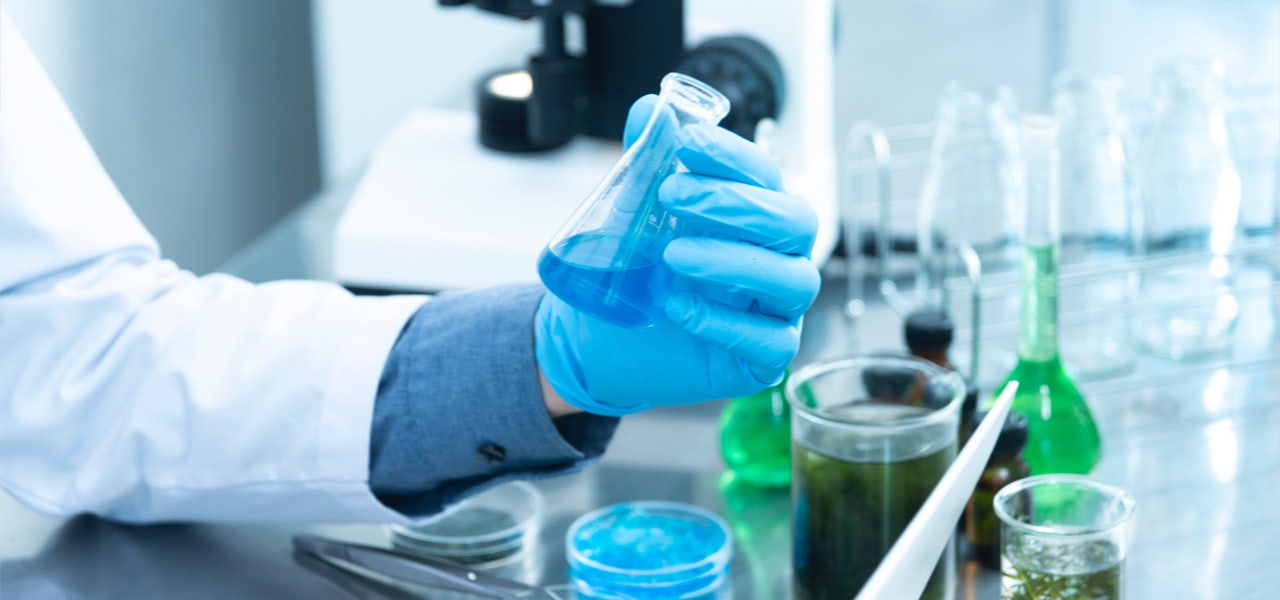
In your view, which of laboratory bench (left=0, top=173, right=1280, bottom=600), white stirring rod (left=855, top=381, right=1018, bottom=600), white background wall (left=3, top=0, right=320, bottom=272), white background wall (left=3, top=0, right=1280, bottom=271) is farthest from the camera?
white background wall (left=3, top=0, right=320, bottom=272)

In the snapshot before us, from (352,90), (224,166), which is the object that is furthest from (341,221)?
(224,166)

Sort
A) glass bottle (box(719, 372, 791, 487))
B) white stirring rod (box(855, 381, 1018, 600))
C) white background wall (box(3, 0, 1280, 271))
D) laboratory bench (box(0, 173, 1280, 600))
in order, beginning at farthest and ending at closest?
1. white background wall (box(3, 0, 1280, 271))
2. glass bottle (box(719, 372, 791, 487))
3. laboratory bench (box(0, 173, 1280, 600))
4. white stirring rod (box(855, 381, 1018, 600))

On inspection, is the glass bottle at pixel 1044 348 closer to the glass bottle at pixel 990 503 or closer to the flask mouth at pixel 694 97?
the glass bottle at pixel 990 503

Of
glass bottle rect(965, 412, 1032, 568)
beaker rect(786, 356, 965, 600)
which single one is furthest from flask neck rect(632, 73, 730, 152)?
glass bottle rect(965, 412, 1032, 568)

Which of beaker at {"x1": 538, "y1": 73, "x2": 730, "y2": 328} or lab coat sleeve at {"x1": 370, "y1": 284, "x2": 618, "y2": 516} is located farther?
lab coat sleeve at {"x1": 370, "y1": 284, "x2": 618, "y2": 516}

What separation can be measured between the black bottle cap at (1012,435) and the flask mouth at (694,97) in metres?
0.32

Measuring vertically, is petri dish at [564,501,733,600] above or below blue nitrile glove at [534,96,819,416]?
below

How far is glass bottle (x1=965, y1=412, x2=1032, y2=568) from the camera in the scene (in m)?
1.01

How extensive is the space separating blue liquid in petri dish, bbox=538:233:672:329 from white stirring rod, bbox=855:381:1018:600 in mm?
220

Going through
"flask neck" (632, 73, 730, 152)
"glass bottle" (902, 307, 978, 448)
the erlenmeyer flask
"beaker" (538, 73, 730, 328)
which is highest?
"flask neck" (632, 73, 730, 152)

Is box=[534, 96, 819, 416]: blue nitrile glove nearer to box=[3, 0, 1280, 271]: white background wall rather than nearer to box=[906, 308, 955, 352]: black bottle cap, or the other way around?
box=[906, 308, 955, 352]: black bottle cap

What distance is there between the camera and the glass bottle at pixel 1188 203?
1370mm

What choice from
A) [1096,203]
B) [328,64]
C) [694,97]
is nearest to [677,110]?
[694,97]

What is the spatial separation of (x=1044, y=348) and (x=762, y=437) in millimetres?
253
